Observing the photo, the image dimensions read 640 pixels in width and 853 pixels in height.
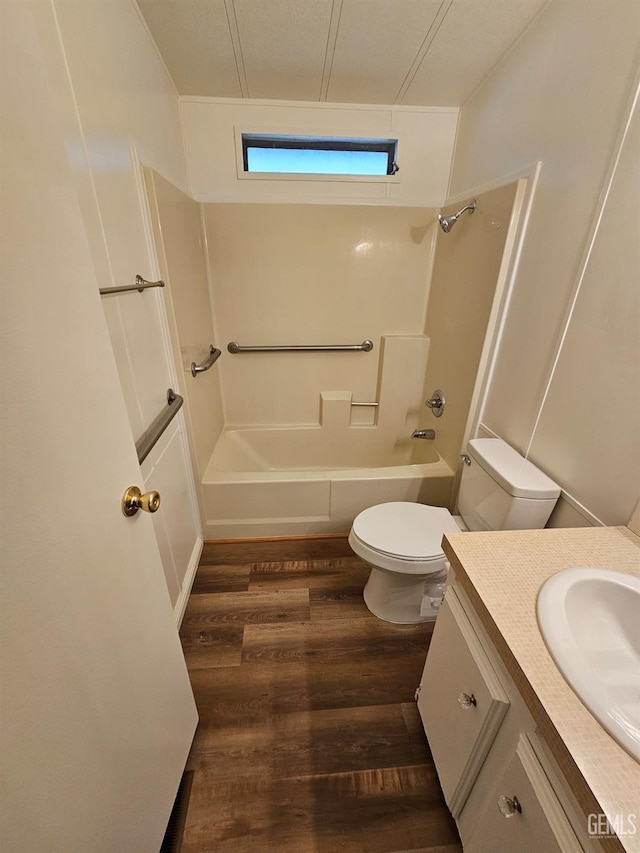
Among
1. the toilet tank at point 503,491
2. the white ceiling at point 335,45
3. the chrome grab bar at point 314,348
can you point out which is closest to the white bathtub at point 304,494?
the toilet tank at point 503,491

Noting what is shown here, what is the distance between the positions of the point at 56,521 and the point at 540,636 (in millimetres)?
813

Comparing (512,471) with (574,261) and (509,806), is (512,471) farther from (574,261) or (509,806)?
(509,806)

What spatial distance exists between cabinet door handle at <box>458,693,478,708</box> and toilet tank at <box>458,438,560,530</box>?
0.55m

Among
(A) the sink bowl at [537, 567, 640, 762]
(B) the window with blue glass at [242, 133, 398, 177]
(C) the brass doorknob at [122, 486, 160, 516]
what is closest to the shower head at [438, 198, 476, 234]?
(B) the window with blue glass at [242, 133, 398, 177]

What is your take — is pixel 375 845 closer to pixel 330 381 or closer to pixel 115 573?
pixel 115 573

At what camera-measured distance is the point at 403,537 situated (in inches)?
54.0

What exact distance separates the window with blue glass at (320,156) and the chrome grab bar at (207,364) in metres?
1.01

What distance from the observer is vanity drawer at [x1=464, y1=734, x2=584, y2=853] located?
0.51 m

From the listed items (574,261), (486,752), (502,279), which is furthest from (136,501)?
(502,279)

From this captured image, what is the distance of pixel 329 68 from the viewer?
58.7 inches

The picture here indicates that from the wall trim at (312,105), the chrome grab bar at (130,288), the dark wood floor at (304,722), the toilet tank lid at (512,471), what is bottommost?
the dark wood floor at (304,722)

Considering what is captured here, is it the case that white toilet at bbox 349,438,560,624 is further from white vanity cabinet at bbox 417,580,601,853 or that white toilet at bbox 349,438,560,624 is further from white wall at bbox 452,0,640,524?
white vanity cabinet at bbox 417,580,601,853

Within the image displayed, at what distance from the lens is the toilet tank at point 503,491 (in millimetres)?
1112

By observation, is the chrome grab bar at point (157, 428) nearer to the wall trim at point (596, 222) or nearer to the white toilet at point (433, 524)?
the white toilet at point (433, 524)
